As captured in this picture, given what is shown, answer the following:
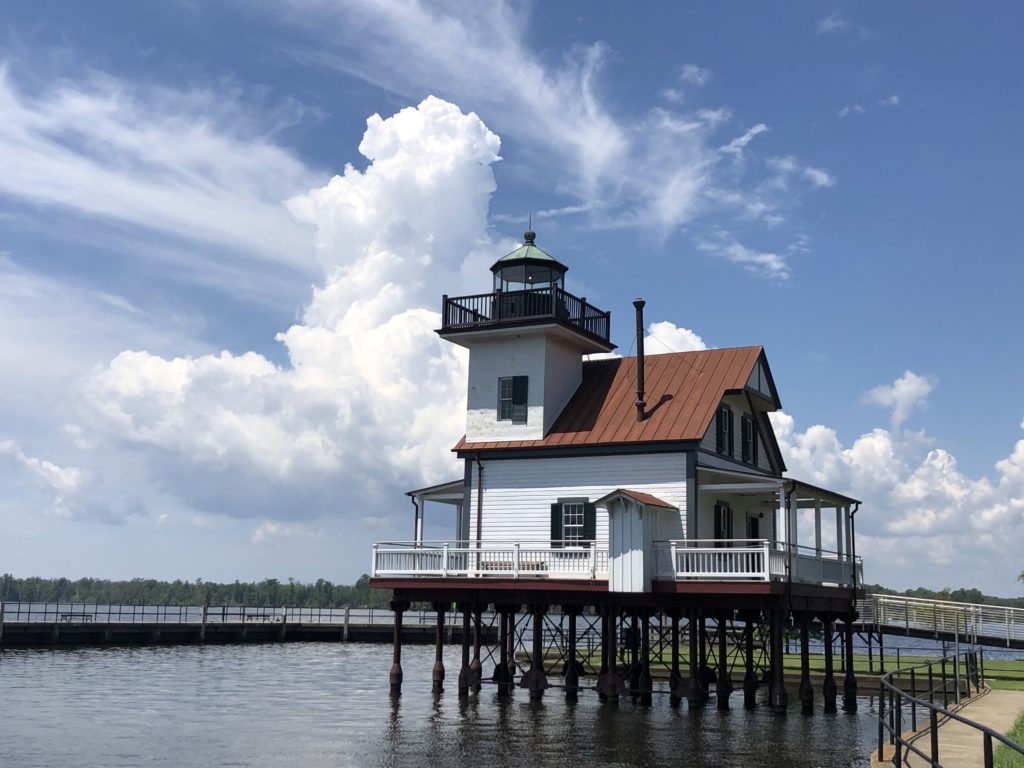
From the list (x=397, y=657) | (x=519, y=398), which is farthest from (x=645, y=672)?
(x=519, y=398)

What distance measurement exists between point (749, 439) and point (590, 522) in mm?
7101

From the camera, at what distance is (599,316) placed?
3628 cm

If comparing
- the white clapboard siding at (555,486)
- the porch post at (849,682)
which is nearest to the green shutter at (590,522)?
the white clapboard siding at (555,486)

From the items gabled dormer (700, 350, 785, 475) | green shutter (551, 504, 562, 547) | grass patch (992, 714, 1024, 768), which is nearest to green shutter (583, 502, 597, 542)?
green shutter (551, 504, 562, 547)

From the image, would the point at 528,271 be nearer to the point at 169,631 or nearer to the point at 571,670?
the point at 571,670

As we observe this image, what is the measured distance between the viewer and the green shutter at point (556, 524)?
31688 millimetres

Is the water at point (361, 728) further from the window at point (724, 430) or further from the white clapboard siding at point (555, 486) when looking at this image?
the window at point (724, 430)

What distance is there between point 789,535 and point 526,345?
10713 mm

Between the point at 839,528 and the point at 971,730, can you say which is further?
the point at 839,528

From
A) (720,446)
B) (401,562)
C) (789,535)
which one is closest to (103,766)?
(401,562)

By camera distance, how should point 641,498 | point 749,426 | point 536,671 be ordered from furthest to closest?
point 749,426, point 536,671, point 641,498

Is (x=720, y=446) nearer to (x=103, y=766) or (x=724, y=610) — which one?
(x=724, y=610)

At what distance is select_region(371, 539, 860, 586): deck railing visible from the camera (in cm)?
2767

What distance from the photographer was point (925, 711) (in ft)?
82.3
